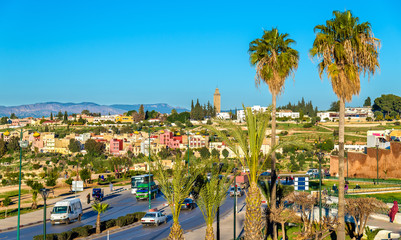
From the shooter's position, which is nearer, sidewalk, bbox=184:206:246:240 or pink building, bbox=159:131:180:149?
sidewalk, bbox=184:206:246:240

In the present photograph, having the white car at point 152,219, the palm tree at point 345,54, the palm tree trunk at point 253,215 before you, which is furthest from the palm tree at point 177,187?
the white car at point 152,219

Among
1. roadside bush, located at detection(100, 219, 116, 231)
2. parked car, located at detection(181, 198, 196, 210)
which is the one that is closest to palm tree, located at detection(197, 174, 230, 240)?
roadside bush, located at detection(100, 219, 116, 231)

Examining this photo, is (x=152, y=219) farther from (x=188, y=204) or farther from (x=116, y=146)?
(x=116, y=146)

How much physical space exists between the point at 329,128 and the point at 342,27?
139245 millimetres

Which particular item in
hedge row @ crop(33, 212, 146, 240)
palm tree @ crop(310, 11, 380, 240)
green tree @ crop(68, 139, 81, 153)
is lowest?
green tree @ crop(68, 139, 81, 153)

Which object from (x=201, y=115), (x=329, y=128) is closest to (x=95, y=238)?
(x=329, y=128)

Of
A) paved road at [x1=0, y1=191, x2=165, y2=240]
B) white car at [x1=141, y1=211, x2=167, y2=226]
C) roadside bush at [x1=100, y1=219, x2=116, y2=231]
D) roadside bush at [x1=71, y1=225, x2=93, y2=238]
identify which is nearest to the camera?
roadside bush at [x1=71, y1=225, x2=93, y2=238]

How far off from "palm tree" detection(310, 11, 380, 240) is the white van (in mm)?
21316

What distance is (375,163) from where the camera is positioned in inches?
2088

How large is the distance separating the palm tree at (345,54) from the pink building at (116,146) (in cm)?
12124

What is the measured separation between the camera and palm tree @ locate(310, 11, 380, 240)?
668 inches

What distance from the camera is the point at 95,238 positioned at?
2717 cm

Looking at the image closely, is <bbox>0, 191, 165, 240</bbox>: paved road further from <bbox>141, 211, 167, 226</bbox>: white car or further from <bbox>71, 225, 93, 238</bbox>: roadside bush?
<bbox>141, 211, 167, 226</bbox>: white car

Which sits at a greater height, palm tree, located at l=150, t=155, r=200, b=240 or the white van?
palm tree, located at l=150, t=155, r=200, b=240
